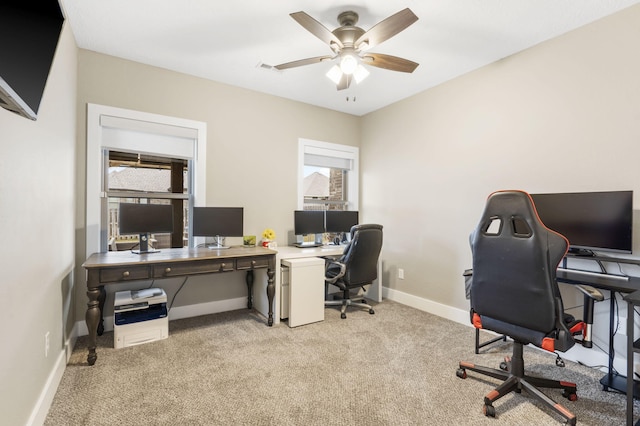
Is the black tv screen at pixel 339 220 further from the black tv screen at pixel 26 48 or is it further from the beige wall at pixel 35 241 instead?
the black tv screen at pixel 26 48

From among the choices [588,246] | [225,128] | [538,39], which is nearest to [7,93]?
[225,128]

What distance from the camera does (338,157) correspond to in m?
4.61

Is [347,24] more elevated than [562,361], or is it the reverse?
[347,24]

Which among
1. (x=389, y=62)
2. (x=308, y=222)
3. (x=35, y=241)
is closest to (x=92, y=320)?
(x=35, y=241)

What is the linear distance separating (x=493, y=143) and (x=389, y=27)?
5.69 feet

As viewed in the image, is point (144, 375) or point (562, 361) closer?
point (144, 375)

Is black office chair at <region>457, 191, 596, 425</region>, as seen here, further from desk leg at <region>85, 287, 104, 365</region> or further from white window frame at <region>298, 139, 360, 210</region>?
desk leg at <region>85, 287, 104, 365</region>

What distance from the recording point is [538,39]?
2672 millimetres

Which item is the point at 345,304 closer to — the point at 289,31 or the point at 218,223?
the point at 218,223

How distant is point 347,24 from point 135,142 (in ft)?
7.75

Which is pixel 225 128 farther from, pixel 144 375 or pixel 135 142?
pixel 144 375

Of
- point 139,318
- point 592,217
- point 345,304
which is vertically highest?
point 592,217

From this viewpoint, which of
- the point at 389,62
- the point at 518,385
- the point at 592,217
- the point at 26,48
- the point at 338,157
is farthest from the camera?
the point at 338,157

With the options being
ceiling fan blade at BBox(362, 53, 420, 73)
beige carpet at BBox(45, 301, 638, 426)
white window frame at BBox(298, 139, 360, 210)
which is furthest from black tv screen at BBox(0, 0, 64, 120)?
white window frame at BBox(298, 139, 360, 210)
